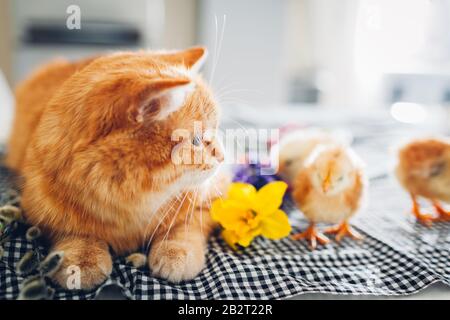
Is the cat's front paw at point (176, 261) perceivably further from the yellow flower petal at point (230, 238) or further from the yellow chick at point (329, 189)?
the yellow chick at point (329, 189)

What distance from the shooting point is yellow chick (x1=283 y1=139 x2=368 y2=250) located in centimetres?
80

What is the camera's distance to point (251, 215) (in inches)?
30.3

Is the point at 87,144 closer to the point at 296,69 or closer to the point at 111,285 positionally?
the point at 111,285

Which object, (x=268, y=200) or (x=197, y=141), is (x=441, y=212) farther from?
(x=197, y=141)

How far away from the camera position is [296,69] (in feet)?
13.9

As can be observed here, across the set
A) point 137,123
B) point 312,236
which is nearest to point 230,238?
point 312,236

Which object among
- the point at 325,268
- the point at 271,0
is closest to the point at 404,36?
the point at 325,268

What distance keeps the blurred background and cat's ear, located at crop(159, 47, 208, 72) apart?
5.57ft

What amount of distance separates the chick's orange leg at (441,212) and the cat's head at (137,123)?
0.61 meters

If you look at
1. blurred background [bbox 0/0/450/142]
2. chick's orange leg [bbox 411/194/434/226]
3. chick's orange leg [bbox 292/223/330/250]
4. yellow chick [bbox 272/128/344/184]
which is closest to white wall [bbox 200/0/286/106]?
blurred background [bbox 0/0/450/142]

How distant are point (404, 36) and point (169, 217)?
147 cm

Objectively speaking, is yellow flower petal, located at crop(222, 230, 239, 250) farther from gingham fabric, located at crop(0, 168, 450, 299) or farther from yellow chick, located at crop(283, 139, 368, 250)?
yellow chick, located at crop(283, 139, 368, 250)

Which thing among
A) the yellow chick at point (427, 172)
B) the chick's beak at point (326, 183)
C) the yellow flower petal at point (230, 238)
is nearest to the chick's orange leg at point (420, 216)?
the yellow chick at point (427, 172)

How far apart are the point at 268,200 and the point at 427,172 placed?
1.35 ft
